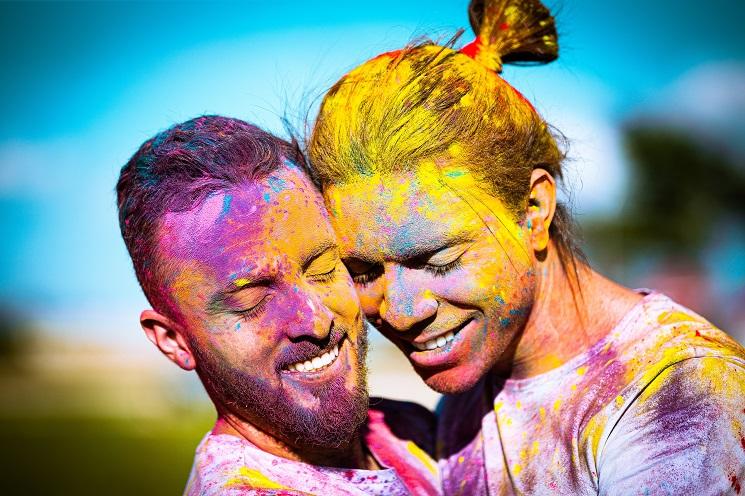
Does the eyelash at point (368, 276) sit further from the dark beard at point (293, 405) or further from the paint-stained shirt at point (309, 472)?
the paint-stained shirt at point (309, 472)

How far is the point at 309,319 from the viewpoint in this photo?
111 inches

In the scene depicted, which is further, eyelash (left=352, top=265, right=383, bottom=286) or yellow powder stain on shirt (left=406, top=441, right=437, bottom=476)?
yellow powder stain on shirt (left=406, top=441, right=437, bottom=476)

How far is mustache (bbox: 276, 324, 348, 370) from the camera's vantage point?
284 cm

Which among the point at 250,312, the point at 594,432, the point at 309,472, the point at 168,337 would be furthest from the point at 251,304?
the point at 594,432

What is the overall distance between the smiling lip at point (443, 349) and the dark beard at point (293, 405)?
270mm

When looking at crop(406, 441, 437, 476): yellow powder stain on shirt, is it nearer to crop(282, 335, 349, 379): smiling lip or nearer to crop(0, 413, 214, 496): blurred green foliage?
crop(282, 335, 349, 379): smiling lip

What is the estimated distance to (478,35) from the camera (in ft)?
11.1

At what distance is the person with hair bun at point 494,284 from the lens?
271 centimetres

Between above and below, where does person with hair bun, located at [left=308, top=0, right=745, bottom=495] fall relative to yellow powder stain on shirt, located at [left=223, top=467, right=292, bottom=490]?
above

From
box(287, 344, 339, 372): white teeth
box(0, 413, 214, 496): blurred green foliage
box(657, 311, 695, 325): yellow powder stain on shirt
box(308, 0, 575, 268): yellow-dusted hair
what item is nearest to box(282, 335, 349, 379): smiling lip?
box(287, 344, 339, 372): white teeth

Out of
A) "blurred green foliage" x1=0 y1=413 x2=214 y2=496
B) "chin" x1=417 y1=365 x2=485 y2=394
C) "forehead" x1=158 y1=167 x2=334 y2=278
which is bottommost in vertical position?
"blurred green foliage" x1=0 y1=413 x2=214 y2=496

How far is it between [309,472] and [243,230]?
3.30 feet

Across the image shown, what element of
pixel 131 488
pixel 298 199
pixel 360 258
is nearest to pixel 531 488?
pixel 360 258

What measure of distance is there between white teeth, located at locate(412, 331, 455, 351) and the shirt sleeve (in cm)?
70
